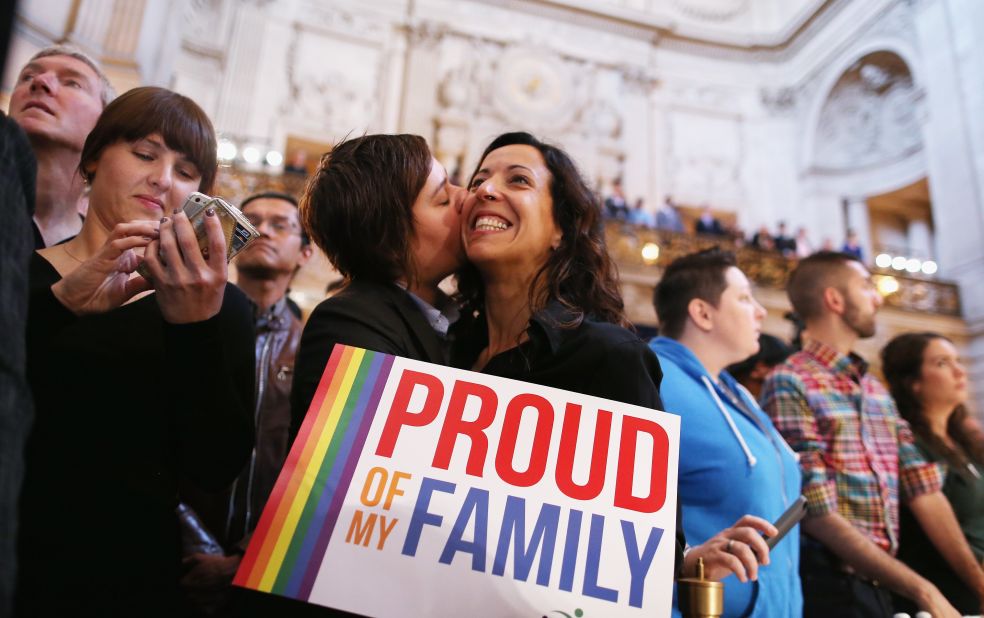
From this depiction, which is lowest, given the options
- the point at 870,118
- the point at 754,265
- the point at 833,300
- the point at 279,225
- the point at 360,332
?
the point at 360,332

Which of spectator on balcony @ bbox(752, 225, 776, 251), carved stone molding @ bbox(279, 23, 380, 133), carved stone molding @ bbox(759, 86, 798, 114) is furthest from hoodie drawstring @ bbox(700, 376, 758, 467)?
carved stone molding @ bbox(759, 86, 798, 114)

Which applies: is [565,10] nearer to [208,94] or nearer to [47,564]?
[208,94]

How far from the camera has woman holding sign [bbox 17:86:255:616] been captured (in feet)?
3.86

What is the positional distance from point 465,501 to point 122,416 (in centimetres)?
78

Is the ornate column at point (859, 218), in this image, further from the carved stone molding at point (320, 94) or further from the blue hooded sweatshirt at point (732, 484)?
the blue hooded sweatshirt at point (732, 484)

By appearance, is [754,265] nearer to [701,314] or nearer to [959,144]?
[959,144]

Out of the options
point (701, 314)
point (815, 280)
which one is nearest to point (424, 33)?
point (815, 280)

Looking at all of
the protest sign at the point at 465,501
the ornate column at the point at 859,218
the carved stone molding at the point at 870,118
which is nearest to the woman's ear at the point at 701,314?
the protest sign at the point at 465,501

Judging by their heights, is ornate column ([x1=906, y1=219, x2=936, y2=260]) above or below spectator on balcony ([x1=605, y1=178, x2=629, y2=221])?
above

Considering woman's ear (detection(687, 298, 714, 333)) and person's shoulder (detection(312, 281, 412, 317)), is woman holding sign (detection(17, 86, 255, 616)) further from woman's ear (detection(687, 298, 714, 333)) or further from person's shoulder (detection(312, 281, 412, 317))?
woman's ear (detection(687, 298, 714, 333))

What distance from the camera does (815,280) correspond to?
122 inches

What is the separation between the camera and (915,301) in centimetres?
1180

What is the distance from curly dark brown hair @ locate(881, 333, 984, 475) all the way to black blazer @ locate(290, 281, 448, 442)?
114 inches

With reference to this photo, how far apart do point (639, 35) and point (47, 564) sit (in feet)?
60.4
